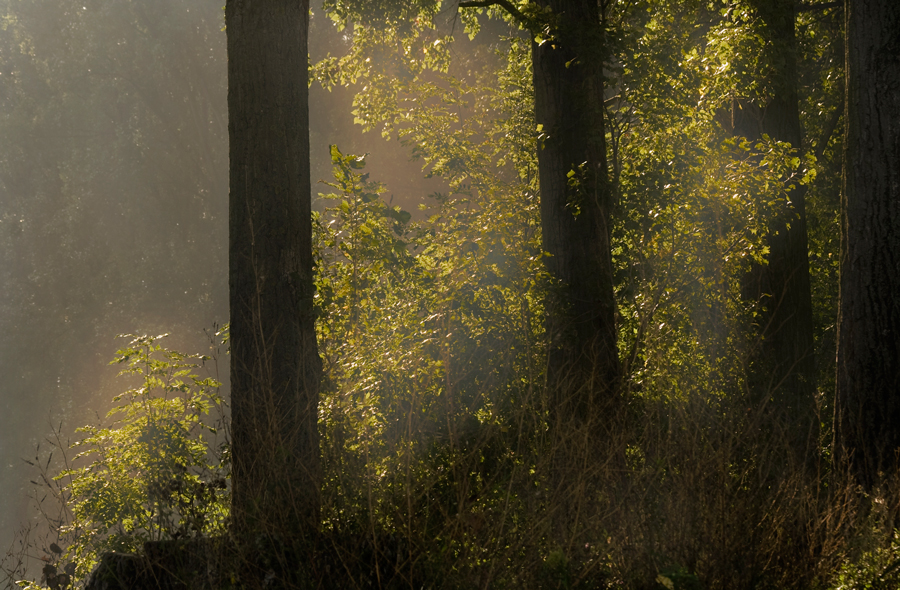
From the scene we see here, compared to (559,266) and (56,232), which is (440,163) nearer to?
(559,266)

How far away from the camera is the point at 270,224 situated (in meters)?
5.79

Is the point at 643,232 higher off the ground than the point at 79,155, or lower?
lower

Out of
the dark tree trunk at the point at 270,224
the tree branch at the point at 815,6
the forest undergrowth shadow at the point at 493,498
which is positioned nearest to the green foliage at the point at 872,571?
the forest undergrowth shadow at the point at 493,498

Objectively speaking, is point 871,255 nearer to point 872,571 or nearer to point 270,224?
point 872,571

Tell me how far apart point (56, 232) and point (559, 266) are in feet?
138

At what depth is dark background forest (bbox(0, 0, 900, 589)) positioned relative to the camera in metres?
4.23

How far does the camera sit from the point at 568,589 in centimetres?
383

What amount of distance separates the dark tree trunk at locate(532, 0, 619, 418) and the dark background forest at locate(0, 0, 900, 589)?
1.2 inches

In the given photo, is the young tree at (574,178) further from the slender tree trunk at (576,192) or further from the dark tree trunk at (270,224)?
the dark tree trunk at (270,224)

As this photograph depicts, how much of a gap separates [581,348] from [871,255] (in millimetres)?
2680

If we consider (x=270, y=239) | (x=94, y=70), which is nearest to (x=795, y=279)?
(x=270, y=239)

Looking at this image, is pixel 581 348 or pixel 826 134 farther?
pixel 826 134

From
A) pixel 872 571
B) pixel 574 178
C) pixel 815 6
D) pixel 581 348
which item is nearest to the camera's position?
pixel 872 571

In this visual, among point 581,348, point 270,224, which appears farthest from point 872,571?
point 270,224
